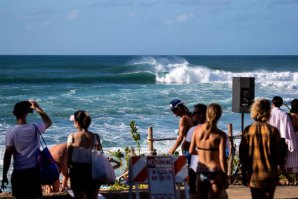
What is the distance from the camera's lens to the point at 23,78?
54.0m

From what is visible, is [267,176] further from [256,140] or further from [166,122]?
[166,122]

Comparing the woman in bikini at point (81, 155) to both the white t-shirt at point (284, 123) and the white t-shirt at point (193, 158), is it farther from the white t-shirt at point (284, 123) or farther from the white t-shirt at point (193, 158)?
the white t-shirt at point (284, 123)

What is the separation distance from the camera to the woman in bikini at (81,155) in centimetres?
676

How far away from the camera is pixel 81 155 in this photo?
6.77 meters

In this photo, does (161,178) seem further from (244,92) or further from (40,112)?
(244,92)

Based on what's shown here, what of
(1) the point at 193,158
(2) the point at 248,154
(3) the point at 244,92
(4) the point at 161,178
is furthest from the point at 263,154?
(3) the point at 244,92

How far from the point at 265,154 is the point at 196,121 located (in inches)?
47.8

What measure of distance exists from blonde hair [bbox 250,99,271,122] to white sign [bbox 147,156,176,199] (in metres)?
1.25

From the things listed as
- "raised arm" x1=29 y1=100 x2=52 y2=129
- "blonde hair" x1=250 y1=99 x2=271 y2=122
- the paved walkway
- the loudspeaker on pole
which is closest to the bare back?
"blonde hair" x1=250 y1=99 x2=271 y2=122

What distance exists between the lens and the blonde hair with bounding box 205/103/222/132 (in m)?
6.43

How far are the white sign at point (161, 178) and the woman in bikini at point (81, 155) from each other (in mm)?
642

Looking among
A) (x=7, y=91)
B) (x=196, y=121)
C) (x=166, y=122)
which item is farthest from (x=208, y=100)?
(x=196, y=121)

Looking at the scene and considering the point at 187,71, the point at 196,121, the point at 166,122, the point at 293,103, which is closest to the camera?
the point at 196,121

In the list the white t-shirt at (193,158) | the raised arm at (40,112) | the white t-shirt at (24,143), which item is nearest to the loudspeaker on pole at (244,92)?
the white t-shirt at (193,158)
